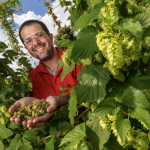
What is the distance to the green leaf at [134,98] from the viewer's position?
0.53m

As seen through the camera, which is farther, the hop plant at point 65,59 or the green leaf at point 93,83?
the hop plant at point 65,59

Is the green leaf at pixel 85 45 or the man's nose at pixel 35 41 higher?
the man's nose at pixel 35 41

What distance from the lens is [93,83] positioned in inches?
24.1

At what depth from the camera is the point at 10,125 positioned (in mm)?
1408

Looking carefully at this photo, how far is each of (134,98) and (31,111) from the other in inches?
41.2

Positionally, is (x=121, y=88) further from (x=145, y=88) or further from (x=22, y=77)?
(x=22, y=77)

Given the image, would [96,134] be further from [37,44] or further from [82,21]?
[37,44]

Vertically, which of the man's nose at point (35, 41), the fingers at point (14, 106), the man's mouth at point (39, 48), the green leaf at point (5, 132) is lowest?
the green leaf at point (5, 132)

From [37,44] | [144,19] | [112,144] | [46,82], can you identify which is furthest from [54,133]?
[37,44]

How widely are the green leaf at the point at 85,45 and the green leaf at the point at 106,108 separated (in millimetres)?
257

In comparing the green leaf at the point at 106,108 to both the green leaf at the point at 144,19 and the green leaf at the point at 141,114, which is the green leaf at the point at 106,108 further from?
the green leaf at the point at 144,19

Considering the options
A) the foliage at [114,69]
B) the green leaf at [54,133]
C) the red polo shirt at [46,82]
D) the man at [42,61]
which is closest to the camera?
the foliage at [114,69]

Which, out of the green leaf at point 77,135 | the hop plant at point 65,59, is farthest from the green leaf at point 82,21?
the green leaf at point 77,135

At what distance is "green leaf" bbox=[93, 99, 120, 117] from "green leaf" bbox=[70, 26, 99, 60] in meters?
0.26
